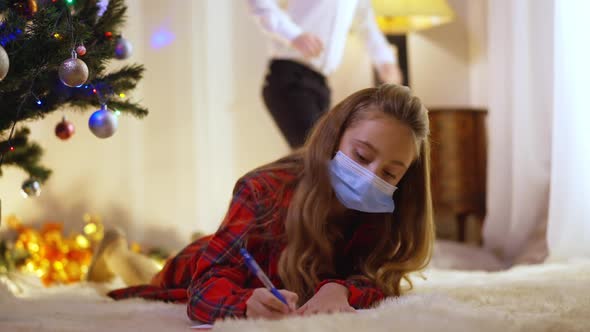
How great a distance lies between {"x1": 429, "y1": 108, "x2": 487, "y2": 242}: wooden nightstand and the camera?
269 centimetres

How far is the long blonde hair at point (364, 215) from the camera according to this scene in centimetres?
116

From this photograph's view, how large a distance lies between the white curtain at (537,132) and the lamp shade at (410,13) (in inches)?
11.5

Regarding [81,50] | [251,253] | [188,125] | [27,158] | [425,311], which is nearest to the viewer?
[425,311]

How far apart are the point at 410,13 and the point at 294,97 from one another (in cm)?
81

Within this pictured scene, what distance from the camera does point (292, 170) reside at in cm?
126

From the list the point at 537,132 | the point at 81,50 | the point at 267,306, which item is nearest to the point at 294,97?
the point at 537,132

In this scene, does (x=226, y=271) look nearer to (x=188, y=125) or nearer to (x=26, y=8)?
(x=26, y=8)

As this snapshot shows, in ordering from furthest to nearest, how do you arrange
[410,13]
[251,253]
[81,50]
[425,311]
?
[410,13] < [251,253] < [81,50] < [425,311]

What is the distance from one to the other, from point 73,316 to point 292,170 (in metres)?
0.44

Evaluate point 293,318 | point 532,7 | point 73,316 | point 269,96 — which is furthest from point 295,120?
point 293,318

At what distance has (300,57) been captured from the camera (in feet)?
7.00

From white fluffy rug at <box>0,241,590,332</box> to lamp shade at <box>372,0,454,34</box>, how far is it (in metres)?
1.37

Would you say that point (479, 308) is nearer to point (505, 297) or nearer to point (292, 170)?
point (505, 297)

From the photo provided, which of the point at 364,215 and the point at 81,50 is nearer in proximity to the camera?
the point at 81,50
